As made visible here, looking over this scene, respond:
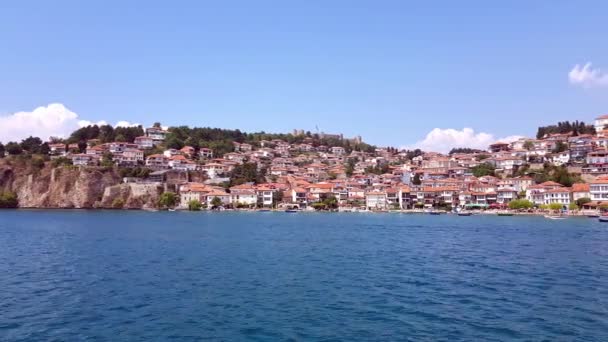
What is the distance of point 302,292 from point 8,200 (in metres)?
85.9

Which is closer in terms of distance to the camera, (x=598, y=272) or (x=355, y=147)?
(x=598, y=272)

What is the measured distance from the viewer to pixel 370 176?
106m

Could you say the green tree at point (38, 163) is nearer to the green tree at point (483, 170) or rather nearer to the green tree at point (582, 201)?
the green tree at point (483, 170)

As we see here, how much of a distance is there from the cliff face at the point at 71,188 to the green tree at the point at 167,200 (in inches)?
58.9

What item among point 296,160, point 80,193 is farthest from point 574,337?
point 296,160

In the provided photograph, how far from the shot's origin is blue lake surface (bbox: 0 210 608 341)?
37.4 ft

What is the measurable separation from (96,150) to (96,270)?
8743cm

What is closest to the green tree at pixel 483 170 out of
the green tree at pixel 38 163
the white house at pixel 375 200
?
the white house at pixel 375 200

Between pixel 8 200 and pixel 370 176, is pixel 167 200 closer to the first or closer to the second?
pixel 8 200

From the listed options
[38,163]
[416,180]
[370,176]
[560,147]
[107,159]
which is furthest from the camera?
[370,176]

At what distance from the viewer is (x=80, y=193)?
84625 millimetres

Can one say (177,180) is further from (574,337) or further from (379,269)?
(574,337)

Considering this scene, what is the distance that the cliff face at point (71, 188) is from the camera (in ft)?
278

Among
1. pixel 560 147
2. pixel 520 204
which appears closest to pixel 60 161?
pixel 520 204
